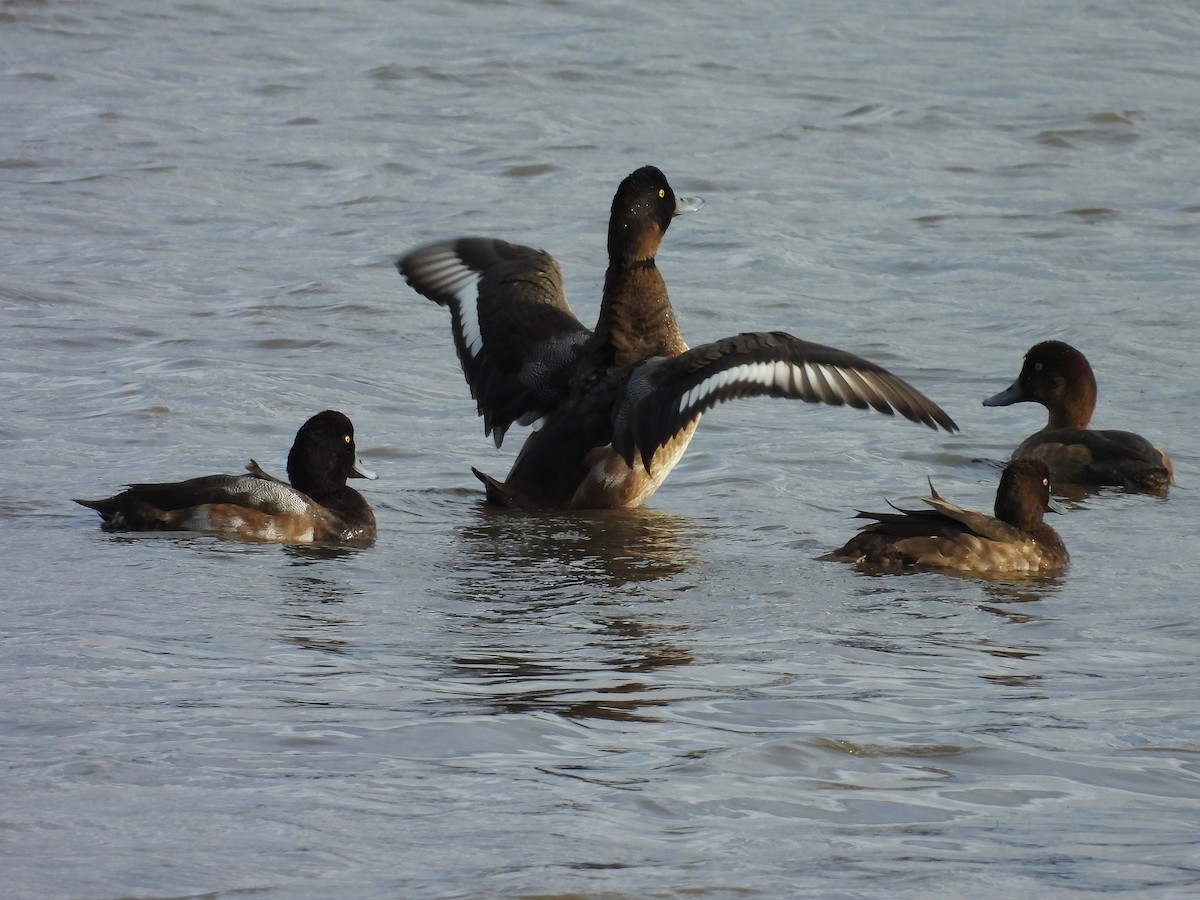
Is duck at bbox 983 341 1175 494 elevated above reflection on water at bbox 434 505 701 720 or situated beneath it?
elevated above

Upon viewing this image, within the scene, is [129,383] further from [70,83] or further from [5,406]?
[70,83]

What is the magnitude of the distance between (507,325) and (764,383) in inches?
70.5

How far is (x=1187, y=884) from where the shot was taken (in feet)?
12.9

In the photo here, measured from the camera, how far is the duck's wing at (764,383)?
727cm

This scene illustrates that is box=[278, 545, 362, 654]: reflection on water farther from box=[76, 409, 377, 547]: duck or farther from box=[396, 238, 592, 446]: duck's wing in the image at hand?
box=[396, 238, 592, 446]: duck's wing

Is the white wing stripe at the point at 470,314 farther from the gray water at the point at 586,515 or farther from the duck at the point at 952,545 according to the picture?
the duck at the point at 952,545

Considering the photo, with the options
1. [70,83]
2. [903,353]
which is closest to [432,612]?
[903,353]

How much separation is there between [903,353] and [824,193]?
4.54 meters

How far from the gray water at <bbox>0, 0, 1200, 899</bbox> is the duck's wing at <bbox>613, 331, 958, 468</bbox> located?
534 millimetres

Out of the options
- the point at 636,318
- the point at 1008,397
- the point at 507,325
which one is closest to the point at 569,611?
the point at 636,318

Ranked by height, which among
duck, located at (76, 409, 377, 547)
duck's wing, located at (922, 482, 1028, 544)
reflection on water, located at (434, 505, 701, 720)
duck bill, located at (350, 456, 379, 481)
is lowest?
reflection on water, located at (434, 505, 701, 720)

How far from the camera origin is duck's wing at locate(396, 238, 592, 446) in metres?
8.69

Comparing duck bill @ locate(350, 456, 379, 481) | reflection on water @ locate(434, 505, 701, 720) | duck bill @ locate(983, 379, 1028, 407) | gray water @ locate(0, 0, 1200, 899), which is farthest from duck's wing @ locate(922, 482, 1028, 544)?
duck bill @ locate(983, 379, 1028, 407)

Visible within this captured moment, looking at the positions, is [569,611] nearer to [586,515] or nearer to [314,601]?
[314,601]
